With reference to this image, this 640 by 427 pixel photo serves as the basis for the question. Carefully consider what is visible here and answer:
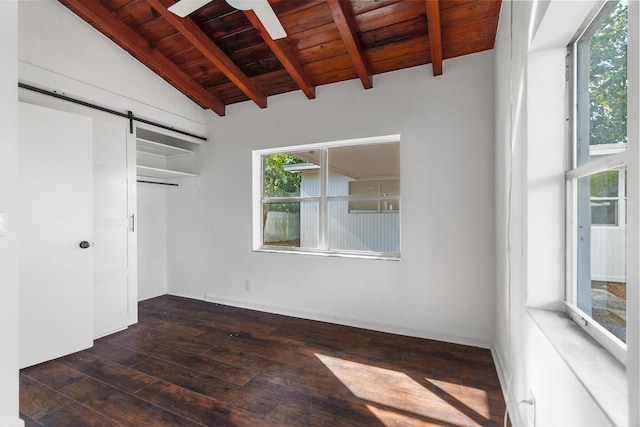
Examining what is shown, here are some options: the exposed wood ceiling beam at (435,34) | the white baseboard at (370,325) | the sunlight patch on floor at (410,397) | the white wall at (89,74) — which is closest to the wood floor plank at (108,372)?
the sunlight patch on floor at (410,397)

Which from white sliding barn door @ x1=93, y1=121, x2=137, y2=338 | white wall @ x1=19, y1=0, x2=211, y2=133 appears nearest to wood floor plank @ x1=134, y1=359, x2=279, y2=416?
white sliding barn door @ x1=93, y1=121, x2=137, y2=338

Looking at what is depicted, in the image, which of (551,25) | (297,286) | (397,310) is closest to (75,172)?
(297,286)

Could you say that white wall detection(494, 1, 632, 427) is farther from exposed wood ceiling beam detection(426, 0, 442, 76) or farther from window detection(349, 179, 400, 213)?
window detection(349, 179, 400, 213)

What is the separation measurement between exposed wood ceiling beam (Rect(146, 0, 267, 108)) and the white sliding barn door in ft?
4.12

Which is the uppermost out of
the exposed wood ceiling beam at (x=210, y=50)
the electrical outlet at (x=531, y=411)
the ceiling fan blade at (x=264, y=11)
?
the exposed wood ceiling beam at (x=210, y=50)

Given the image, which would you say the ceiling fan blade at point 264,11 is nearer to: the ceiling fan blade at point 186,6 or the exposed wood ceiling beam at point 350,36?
the ceiling fan blade at point 186,6

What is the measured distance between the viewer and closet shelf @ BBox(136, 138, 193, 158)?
3927mm

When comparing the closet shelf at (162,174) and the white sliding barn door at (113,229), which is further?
the closet shelf at (162,174)

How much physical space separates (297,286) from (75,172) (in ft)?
8.03

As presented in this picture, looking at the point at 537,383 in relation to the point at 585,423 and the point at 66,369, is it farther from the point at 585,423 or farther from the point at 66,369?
the point at 66,369

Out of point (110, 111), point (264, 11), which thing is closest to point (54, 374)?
point (110, 111)

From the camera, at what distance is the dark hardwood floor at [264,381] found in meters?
1.78

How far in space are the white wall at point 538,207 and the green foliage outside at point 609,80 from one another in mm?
151

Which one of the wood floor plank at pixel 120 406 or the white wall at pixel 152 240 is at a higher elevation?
the white wall at pixel 152 240
